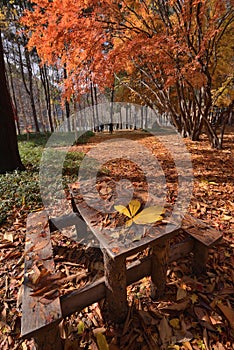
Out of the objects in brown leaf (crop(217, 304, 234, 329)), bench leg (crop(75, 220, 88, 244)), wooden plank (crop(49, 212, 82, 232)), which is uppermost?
wooden plank (crop(49, 212, 82, 232))

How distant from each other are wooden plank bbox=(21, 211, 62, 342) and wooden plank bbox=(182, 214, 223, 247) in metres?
1.22

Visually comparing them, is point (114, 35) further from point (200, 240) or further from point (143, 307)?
point (143, 307)

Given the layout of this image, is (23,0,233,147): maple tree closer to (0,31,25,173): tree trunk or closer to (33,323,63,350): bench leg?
(0,31,25,173): tree trunk

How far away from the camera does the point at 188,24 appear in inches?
241

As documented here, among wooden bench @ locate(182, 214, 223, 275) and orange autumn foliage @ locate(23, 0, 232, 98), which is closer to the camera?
wooden bench @ locate(182, 214, 223, 275)

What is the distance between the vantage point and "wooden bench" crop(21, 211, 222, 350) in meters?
1.09

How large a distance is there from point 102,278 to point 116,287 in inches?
4.9

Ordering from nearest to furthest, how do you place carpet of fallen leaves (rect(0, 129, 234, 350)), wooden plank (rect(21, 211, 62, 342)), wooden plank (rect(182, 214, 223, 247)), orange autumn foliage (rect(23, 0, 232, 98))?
wooden plank (rect(21, 211, 62, 342))
carpet of fallen leaves (rect(0, 129, 234, 350))
wooden plank (rect(182, 214, 223, 247))
orange autumn foliage (rect(23, 0, 232, 98))

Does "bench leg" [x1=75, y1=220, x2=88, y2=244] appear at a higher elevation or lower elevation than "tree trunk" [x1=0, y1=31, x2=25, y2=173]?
lower

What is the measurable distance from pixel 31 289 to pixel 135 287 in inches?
37.4

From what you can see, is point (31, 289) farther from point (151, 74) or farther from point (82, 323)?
point (151, 74)

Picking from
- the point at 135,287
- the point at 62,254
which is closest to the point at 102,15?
the point at 62,254

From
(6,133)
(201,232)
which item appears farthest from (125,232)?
(6,133)

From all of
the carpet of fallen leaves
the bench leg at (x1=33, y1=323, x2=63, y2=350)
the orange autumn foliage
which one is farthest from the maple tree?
the bench leg at (x1=33, y1=323, x2=63, y2=350)
